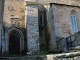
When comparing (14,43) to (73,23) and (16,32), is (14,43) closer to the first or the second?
(16,32)

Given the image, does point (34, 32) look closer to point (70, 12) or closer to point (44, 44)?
point (44, 44)

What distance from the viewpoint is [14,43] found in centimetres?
1504

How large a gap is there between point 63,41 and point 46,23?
312cm

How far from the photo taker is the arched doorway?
14878 mm

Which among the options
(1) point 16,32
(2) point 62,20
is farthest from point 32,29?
(2) point 62,20

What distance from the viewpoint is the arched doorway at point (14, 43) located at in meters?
14.9

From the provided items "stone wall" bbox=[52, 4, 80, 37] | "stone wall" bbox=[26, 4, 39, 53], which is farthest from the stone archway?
"stone wall" bbox=[52, 4, 80, 37]

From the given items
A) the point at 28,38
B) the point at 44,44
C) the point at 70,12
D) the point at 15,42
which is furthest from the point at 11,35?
the point at 70,12

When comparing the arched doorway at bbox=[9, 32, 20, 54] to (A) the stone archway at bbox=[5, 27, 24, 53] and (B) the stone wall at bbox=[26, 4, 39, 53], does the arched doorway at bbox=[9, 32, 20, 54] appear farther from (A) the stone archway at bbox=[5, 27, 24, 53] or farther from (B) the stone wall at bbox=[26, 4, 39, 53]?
(B) the stone wall at bbox=[26, 4, 39, 53]

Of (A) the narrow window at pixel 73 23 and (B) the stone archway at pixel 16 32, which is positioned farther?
(A) the narrow window at pixel 73 23

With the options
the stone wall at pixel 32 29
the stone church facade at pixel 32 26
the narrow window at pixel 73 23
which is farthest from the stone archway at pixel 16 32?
the narrow window at pixel 73 23

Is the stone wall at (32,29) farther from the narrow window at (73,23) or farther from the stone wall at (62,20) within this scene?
the narrow window at (73,23)

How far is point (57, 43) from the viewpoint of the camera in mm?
14406

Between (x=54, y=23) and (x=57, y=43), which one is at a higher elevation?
(x=54, y=23)
